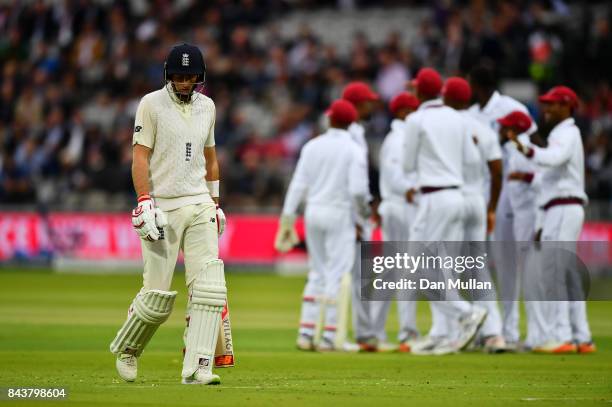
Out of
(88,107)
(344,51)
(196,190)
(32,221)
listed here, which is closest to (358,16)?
(344,51)

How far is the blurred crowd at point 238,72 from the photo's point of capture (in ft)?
97.8

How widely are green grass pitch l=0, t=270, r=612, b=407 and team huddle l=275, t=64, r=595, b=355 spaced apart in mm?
541

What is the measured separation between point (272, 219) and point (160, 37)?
325 inches

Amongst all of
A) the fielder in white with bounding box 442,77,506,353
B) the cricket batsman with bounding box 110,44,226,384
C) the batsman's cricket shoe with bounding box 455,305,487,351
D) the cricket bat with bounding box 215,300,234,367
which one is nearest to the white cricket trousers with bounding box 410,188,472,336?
the batsman's cricket shoe with bounding box 455,305,487,351

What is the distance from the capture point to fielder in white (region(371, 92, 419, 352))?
610 inches

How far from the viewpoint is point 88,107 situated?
113ft

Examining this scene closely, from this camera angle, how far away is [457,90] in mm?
14625

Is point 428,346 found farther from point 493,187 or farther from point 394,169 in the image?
point 394,169

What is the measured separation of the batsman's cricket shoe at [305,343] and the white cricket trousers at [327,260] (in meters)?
0.05

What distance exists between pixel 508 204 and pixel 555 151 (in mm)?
1427

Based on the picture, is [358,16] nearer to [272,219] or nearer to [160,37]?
[160,37]

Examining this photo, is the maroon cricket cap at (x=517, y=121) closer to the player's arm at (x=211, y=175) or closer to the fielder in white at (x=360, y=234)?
the fielder in white at (x=360, y=234)

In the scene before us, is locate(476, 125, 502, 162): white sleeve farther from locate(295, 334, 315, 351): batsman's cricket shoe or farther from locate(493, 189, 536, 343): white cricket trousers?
locate(295, 334, 315, 351): batsman's cricket shoe

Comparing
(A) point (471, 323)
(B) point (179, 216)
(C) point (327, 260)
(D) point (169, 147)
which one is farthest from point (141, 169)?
(C) point (327, 260)
